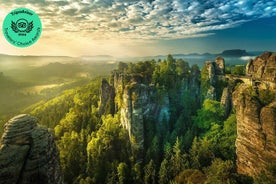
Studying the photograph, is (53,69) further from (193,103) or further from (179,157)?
Answer: (179,157)

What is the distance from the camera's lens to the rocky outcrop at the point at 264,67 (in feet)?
153

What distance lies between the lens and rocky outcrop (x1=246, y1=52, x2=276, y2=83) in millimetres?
46756

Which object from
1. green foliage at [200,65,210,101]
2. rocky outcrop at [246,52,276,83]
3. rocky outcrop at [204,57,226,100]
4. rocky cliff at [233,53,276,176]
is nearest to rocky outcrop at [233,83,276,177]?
rocky cliff at [233,53,276,176]

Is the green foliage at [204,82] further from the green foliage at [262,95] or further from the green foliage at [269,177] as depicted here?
the green foliage at [269,177]

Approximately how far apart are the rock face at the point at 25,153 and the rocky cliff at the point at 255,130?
63.0ft

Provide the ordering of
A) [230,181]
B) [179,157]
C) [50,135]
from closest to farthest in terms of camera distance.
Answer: [50,135]
[230,181]
[179,157]

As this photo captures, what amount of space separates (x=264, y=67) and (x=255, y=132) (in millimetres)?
33322

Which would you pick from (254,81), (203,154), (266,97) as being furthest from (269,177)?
(254,81)

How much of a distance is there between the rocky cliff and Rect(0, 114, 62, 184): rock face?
19.2m

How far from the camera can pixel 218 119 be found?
147 ft

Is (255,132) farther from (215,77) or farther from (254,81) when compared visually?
(215,77)

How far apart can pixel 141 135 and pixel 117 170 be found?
715 cm

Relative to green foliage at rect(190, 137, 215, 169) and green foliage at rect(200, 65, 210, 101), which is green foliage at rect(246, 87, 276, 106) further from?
green foliage at rect(200, 65, 210, 101)

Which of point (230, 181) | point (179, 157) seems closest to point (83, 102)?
point (179, 157)
